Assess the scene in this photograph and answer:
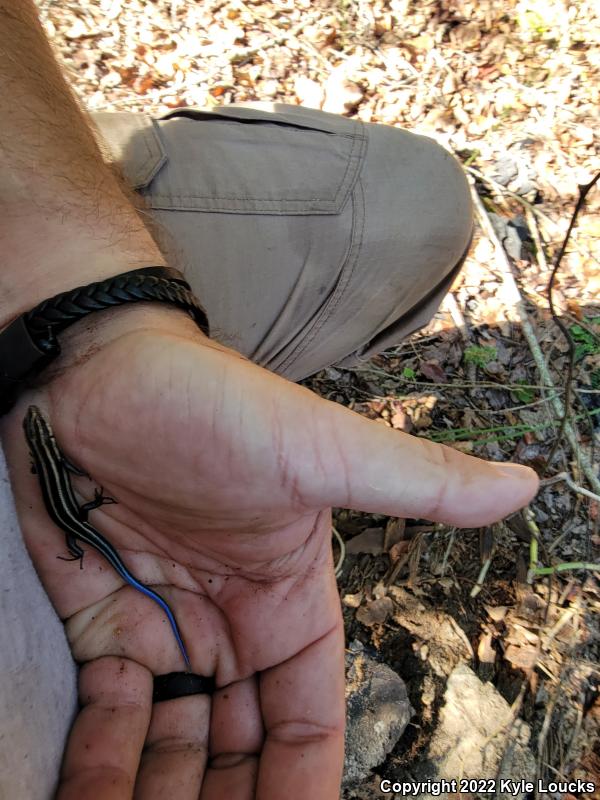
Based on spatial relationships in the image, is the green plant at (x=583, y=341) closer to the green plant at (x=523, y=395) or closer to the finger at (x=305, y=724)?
the green plant at (x=523, y=395)

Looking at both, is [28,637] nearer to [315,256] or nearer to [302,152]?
[315,256]

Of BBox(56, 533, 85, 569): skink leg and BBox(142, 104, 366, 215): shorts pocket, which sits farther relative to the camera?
BBox(142, 104, 366, 215): shorts pocket

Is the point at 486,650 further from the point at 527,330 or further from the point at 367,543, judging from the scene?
the point at 527,330

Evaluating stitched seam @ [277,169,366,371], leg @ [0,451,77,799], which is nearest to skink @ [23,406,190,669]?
leg @ [0,451,77,799]

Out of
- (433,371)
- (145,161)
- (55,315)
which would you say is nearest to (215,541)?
(55,315)

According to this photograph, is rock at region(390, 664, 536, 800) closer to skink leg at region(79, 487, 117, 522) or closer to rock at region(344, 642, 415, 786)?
rock at region(344, 642, 415, 786)

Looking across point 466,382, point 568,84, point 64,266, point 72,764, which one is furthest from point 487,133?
point 72,764

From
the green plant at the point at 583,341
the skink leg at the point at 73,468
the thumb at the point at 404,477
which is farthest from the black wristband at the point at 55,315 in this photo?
the green plant at the point at 583,341
